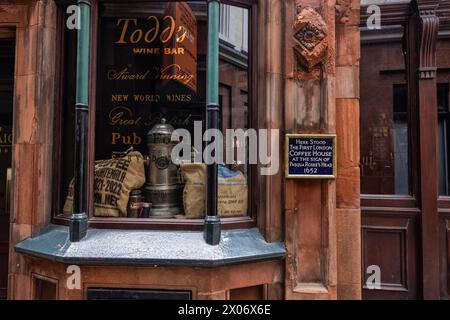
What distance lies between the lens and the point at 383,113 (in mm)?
5148

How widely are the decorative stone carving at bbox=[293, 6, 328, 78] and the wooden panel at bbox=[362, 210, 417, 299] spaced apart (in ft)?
7.27

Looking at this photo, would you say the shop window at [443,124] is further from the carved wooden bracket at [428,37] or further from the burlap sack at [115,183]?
the burlap sack at [115,183]

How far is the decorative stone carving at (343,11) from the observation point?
4098 mm

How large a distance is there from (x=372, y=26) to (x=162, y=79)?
3112mm

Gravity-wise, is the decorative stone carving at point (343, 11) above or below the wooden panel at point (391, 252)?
above

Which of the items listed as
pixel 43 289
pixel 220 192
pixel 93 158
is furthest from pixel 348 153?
pixel 43 289

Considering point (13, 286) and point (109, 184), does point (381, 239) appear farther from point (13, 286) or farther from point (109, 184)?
point (13, 286)

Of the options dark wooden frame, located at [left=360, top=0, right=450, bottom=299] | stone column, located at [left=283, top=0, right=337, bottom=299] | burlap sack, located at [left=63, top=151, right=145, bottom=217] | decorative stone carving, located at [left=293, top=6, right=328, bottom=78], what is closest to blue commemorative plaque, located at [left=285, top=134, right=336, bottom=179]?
stone column, located at [left=283, top=0, right=337, bottom=299]

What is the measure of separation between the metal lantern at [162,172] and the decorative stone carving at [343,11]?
2.30 m

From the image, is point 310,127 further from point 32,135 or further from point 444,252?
point 32,135

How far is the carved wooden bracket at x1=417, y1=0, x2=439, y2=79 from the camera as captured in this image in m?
4.64

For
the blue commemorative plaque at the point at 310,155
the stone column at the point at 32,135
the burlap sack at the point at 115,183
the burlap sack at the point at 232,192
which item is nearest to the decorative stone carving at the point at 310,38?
the blue commemorative plaque at the point at 310,155

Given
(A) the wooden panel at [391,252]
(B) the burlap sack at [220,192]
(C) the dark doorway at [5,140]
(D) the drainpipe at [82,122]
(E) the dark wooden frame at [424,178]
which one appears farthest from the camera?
(C) the dark doorway at [5,140]
